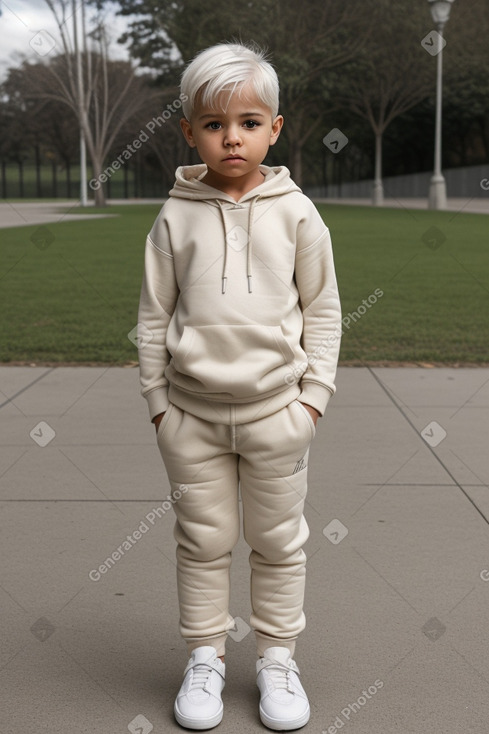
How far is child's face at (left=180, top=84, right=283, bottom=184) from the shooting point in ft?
7.29

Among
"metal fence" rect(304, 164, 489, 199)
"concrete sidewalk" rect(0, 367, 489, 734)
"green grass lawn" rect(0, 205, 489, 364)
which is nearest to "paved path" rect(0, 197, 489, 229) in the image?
"metal fence" rect(304, 164, 489, 199)

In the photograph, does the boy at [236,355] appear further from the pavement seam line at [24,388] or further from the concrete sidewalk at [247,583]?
the pavement seam line at [24,388]

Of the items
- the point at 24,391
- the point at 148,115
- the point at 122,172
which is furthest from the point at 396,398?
the point at 122,172

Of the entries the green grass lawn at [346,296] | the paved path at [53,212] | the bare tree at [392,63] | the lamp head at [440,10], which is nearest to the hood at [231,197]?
the green grass lawn at [346,296]

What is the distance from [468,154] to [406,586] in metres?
50.4

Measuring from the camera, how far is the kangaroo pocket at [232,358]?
2.26 m

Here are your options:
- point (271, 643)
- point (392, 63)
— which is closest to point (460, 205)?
point (392, 63)

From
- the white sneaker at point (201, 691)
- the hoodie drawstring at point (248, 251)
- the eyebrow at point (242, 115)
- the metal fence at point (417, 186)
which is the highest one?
the eyebrow at point (242, 115)

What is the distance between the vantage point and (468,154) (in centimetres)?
5081

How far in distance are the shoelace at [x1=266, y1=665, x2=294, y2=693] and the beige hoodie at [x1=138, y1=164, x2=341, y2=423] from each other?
661 mm

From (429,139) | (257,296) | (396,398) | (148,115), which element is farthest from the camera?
(429,139)

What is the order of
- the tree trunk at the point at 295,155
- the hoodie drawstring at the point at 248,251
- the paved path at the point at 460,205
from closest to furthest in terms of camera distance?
the hoodie drawstring at the point at 248,251 < the paved path at the point at 460,205 < the tree trunk at the point at 295,155

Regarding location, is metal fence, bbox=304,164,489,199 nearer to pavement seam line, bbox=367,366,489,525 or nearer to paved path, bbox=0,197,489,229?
paved path, bbox=0,197,489,229

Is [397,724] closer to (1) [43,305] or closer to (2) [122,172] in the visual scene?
(1) [43,305]
